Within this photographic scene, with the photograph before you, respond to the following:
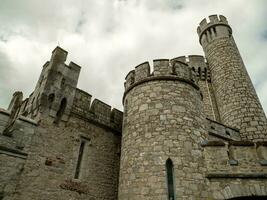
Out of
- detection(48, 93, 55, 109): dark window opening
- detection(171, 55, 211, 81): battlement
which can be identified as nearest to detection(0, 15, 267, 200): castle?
detection(48, 93, 55, 109): dark window opening

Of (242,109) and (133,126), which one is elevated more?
(242,109)

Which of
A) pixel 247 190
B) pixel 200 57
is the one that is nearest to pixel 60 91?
pixel 247 190

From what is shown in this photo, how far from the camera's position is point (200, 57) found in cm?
1647

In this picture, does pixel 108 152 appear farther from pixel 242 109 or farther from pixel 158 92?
pixel 242 109

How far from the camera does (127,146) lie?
23.4 feet

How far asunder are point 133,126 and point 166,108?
4.10 ft

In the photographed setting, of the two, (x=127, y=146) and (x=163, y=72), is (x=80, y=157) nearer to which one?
(x=127, y=146)

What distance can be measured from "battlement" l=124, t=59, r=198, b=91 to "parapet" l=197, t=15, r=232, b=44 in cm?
858

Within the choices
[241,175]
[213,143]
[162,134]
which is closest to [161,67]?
[162,134]

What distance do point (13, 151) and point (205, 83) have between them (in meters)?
12.6

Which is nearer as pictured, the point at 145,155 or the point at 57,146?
the point at 145,155

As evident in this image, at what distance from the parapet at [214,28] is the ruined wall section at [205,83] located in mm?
1744

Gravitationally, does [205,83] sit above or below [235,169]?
above

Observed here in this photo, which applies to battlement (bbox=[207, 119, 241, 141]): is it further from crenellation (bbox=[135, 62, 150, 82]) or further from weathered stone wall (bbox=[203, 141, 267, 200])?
crenellation (bbox=[135, 62, 150, 82])
